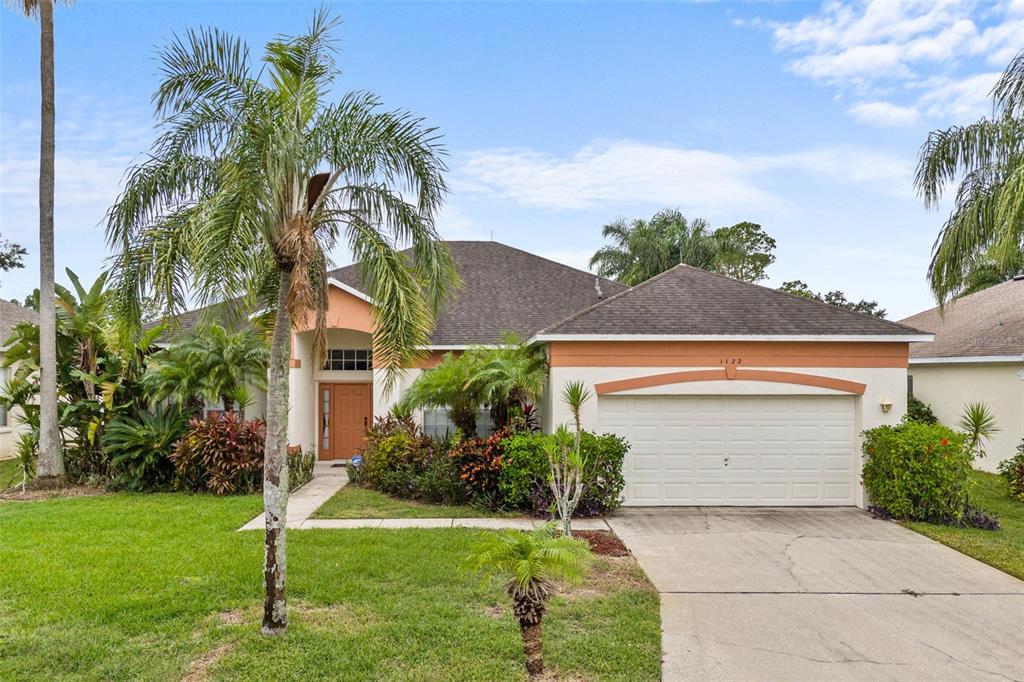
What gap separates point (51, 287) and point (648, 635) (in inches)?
521

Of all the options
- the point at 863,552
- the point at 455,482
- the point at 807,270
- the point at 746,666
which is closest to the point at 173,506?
the point at 455,482

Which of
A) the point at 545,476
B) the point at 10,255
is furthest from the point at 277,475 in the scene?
the point at 10,255

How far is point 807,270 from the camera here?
39656 millimetres

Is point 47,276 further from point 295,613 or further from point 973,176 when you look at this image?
point 973,176

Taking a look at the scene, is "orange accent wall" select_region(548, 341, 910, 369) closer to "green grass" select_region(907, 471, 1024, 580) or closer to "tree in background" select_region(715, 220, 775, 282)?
"green grass" select_region(907, 471, 1024, 580)

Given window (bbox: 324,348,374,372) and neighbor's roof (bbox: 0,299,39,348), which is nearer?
window (bbox: 324,348,374,372)

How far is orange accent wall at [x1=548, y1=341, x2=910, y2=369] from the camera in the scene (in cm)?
1107

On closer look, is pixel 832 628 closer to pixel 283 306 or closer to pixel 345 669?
pixel 345 669

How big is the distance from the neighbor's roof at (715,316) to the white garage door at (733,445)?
1.23 meters

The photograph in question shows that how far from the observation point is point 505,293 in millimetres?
17516

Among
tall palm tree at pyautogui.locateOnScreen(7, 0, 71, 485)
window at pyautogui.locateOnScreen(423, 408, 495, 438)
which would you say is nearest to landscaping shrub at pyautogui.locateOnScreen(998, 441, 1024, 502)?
window at pyautogui.locateOnScreen(423, 408, 495, 438)

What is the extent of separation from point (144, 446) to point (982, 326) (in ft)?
71.5

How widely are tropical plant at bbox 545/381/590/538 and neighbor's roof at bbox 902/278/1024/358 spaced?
10209 millimetres

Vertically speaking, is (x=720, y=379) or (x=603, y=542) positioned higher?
(x=720, y=379)
